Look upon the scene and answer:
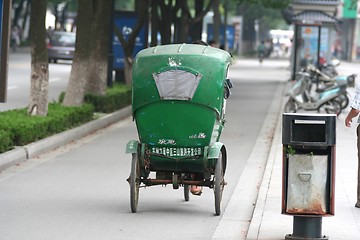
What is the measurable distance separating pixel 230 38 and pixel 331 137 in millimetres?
65349

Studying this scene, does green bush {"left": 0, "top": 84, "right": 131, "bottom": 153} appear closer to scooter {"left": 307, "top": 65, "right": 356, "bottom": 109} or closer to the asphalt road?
the asphalt road

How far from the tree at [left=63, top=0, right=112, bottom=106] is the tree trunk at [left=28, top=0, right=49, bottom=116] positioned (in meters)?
2.60

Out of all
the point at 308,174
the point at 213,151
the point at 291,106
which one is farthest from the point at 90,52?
the point at 308,174

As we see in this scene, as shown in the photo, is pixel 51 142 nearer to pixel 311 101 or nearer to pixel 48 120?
pixel 48 120

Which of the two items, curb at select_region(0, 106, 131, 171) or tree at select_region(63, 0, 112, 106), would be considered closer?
curb at select_region(0, 106, 131, 171)

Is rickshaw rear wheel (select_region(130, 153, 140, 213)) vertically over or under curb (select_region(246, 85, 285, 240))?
over

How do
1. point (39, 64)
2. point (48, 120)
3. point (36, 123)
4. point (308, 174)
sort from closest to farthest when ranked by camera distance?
point (308, 174)
point (36, 123)
point (48, 120)
point (39, 64)

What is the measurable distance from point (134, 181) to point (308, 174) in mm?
2085

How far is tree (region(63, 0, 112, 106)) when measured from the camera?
2025cm

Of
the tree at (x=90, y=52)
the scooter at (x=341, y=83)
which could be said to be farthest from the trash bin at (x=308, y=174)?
the scooter at (x=341, y=83)

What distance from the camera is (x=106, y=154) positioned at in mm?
15898

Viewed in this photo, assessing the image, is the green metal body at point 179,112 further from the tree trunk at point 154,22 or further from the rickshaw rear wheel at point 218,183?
the tree trunk at point 154,22

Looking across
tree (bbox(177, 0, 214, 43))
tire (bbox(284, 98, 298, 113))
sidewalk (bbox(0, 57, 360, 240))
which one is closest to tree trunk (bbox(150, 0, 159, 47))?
tree (bbox(177, 0, 214, 43))

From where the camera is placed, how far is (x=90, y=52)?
20953mm
